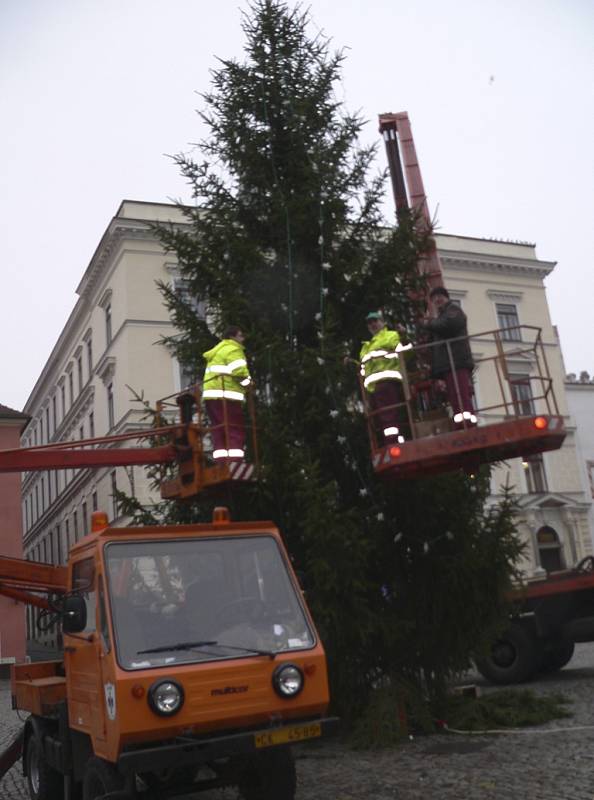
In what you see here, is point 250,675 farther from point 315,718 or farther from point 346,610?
point 346,610

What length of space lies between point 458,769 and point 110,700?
3.96 meters

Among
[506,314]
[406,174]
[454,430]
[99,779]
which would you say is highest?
[506,314]

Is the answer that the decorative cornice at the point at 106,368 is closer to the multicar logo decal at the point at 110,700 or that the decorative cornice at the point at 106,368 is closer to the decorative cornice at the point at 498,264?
the decorative cornice at the point at 498,264

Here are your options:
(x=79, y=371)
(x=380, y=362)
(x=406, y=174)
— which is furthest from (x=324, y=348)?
(x=79, y=371)

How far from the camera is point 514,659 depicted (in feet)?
48.8

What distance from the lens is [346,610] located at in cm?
1038

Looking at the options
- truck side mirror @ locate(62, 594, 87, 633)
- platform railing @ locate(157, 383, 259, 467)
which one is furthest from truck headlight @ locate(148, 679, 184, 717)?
platform railing @ locate(157, 383, 259, 467)

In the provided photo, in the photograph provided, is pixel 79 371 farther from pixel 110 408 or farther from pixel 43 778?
pixel 43 778

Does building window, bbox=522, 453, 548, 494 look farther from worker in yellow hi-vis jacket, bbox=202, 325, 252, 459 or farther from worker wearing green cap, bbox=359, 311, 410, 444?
worker in yellow hi-vis jacket, bbox=202, 325, 252, 459

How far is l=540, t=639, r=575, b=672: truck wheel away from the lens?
584 inches

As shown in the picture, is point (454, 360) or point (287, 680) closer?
point (287, 680)

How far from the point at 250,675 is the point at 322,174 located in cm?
773

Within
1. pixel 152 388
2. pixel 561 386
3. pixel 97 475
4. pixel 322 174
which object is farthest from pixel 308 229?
pixel 561 386

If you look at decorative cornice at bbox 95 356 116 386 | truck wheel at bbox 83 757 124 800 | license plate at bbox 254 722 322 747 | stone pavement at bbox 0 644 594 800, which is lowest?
stone pavement at bbox 0 644 594 800
